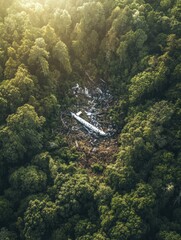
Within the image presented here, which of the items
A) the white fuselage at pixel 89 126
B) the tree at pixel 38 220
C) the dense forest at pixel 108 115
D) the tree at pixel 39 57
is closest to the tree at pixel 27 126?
the dense forest at pixel 108 115

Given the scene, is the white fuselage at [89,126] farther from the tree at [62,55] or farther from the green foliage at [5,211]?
the green foliage at [5,211]

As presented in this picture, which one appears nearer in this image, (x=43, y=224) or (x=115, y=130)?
(x=43, y=224)

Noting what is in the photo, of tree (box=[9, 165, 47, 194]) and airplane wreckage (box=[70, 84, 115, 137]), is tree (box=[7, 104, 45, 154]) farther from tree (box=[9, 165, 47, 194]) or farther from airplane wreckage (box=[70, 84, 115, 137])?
airplane wreckage (box=[70, 84, 115, 137])

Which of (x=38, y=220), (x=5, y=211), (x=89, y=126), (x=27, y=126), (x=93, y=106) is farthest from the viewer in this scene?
(x=93, y=106)

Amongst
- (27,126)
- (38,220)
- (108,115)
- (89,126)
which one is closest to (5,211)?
(38,220)

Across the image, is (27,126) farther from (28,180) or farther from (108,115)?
(108,115)

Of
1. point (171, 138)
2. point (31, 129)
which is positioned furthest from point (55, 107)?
point (171, 138)

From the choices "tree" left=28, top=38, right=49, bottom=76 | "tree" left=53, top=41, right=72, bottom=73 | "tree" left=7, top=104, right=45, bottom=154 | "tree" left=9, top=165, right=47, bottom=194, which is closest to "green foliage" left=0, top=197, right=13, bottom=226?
"tree" left=9, top=165, right=47, bottom=194

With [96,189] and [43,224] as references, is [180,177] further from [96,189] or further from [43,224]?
[43,224]
